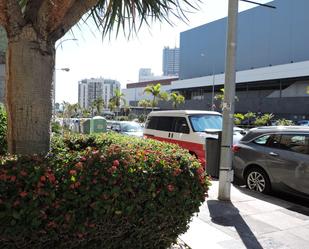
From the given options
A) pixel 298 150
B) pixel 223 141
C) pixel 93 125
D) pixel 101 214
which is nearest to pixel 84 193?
pixel 101 214

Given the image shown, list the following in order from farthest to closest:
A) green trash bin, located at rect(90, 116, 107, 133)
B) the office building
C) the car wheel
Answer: the office building, green trash bin, located at rect(90, 116, 107, 133), the car wheel

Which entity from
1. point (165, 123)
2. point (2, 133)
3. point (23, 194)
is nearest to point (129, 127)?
point (165, 123)

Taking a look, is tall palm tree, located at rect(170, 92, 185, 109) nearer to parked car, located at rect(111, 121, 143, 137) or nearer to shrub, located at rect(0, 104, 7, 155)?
parked car, located at rect(111, 121, 143, 137)

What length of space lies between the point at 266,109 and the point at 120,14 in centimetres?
4783

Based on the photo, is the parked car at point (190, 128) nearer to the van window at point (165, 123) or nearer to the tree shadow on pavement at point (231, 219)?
the van window at point (165, 123)

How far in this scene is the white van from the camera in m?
10.6

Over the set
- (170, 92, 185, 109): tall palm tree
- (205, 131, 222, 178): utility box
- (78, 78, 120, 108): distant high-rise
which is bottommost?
(205, 131, 222, 178): utility box

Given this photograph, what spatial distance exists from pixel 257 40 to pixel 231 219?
56.5 meters

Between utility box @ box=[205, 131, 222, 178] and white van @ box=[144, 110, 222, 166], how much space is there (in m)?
3.26

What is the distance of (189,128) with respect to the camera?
11031mm

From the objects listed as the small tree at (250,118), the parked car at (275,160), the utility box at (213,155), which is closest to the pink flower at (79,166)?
the utility box at (213,155)

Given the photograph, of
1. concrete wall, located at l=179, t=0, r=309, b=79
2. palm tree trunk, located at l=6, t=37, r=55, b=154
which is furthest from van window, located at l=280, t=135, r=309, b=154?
concrete wall, located at l=179, t=0, r=309, b=79

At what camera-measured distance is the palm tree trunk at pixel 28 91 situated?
3832mm

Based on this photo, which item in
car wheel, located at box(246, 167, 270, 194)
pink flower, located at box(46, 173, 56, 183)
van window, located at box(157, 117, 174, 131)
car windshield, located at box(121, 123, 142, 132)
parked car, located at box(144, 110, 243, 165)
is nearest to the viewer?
pink flower, located at box(46, 173, 56, 183)
